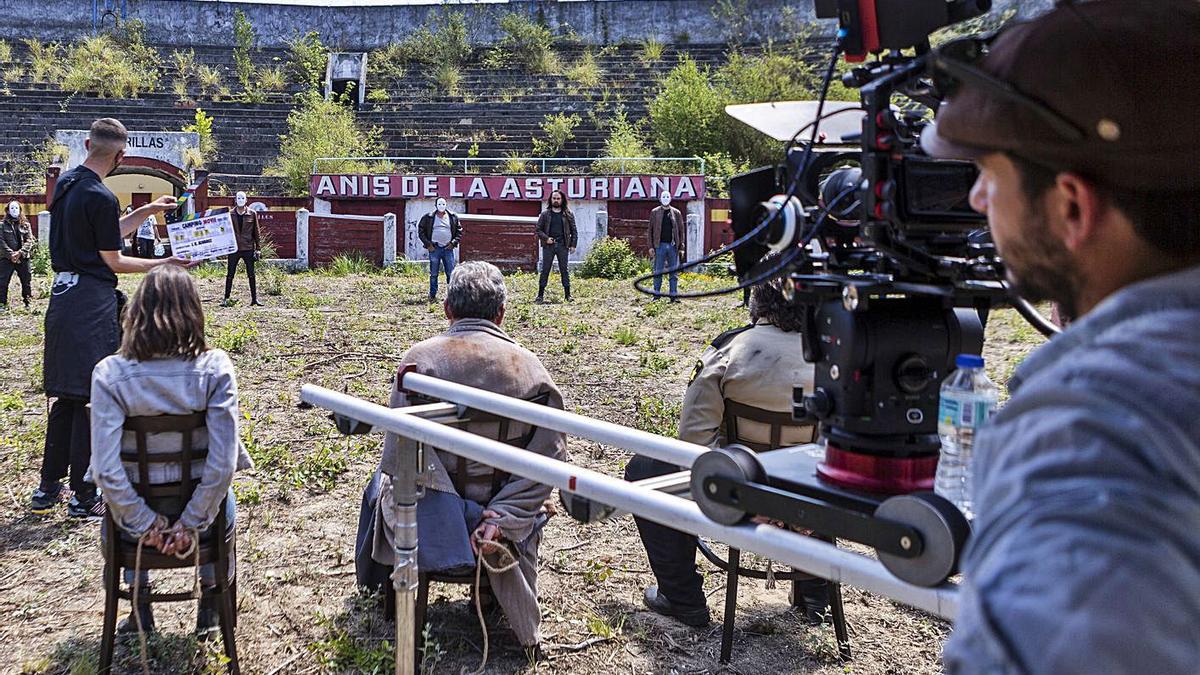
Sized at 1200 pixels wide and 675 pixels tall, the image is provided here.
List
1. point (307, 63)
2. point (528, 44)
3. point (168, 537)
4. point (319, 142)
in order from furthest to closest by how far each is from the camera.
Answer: point (528, 44)
point (307, 63)
point (319, 142)
point (168, 537)

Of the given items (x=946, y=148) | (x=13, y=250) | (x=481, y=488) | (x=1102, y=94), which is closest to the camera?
(x=1102, y=94)

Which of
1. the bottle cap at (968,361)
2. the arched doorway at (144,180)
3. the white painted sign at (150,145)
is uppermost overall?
the white painted sign at (150,145)

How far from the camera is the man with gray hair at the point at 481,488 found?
10.1ft

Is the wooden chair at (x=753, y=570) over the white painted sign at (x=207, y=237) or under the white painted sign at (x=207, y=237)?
under

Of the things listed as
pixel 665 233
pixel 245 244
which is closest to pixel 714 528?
pixel 665 233

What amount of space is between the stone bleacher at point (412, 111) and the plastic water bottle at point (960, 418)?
25.5 m

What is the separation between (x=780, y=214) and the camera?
4.84ft

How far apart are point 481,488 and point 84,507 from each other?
232 centimetres

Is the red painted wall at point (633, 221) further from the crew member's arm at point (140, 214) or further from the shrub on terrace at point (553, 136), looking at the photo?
the crew member's arm at point (140, 214)

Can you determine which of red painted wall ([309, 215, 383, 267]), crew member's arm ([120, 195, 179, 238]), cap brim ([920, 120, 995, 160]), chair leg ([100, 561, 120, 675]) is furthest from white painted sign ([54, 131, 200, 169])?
cap brim ([920, 120, 995, 160])

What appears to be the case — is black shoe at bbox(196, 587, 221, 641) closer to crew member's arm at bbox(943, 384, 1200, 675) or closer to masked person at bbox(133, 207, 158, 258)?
crew member's arm at bbox(943, 384, 1200, 675)

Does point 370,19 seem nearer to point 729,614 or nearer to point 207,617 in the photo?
point 207,617

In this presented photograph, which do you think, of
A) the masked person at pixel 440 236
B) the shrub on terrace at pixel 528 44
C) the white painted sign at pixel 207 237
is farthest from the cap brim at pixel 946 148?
the shrub on terrace at pixel 528 44

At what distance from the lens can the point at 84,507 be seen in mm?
4461
